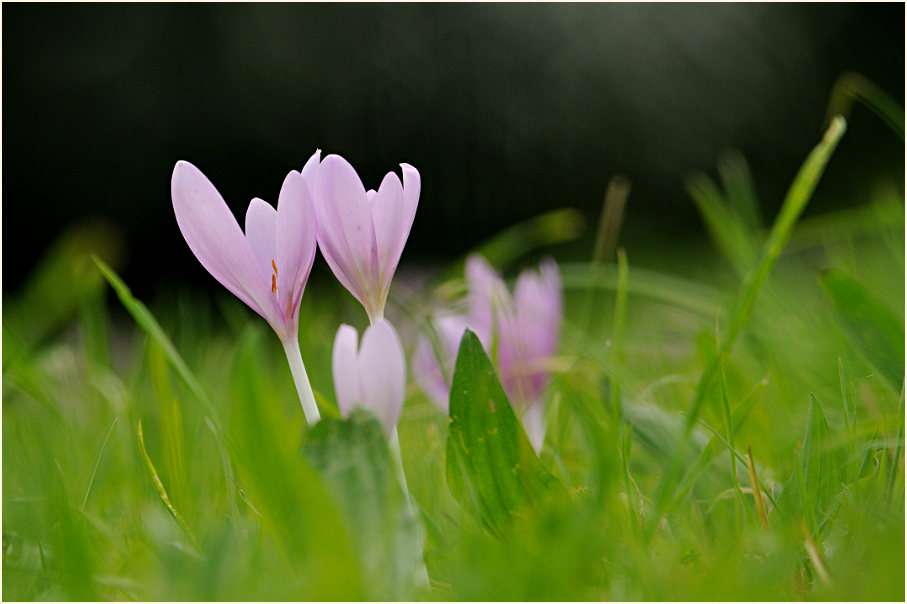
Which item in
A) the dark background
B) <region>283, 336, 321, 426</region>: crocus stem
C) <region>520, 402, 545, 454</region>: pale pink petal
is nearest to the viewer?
<region>283, 336, 321, 426</region>: crocus stem

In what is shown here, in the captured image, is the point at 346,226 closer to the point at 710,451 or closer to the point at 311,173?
the point at 311,173

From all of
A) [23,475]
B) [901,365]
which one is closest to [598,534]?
[901,365]

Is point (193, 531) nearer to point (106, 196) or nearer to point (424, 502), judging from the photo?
point (424, 502)

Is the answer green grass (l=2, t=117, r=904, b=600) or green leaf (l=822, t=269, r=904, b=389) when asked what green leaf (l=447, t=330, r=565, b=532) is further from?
green leaf (l=822, t=269, r=904, b=389)

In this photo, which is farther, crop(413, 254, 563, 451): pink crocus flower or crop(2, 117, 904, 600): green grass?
crop(413, 254, 563, 451): pink crocus flower

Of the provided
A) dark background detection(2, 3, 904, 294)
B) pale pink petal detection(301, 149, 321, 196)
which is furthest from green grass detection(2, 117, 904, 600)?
dark background detection(2, 3, 904, 294)

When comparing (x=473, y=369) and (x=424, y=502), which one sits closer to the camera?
(x=473, y=369)

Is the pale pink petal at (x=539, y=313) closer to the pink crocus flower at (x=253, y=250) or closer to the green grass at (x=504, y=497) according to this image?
the green grass at (x=504, y=497)
